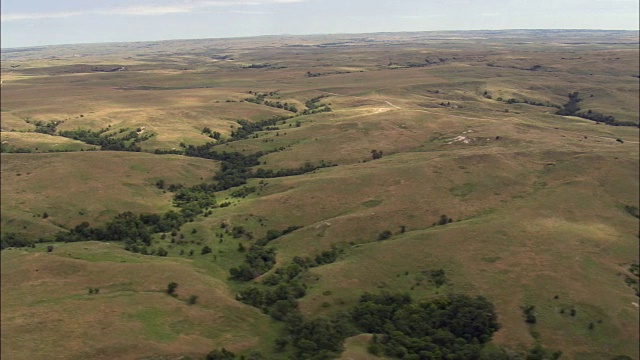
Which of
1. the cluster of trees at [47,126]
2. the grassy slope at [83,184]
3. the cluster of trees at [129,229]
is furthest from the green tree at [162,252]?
the cluster of trees at [47,126]

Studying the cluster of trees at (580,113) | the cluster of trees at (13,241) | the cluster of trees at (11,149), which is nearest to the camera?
the cluster of trees at (13,241)

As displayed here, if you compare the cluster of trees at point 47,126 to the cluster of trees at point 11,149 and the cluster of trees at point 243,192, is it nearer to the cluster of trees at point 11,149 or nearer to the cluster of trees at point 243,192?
the cluster of trees at point 11,149

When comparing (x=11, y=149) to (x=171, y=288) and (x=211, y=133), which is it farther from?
(x=171, y=288)

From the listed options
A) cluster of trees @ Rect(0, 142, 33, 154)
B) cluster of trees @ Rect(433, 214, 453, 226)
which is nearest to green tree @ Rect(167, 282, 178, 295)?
cluster of trees @ Rect(433, 214, 453, 226)

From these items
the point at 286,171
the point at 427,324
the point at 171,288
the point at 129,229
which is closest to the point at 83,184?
the point at 129,229

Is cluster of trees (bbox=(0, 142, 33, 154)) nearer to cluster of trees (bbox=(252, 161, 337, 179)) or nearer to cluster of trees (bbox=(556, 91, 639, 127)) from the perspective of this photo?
cluster of trees (bbox=(252, 161, 337, 179))

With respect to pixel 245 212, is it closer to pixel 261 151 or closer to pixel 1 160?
pixel 261 151
